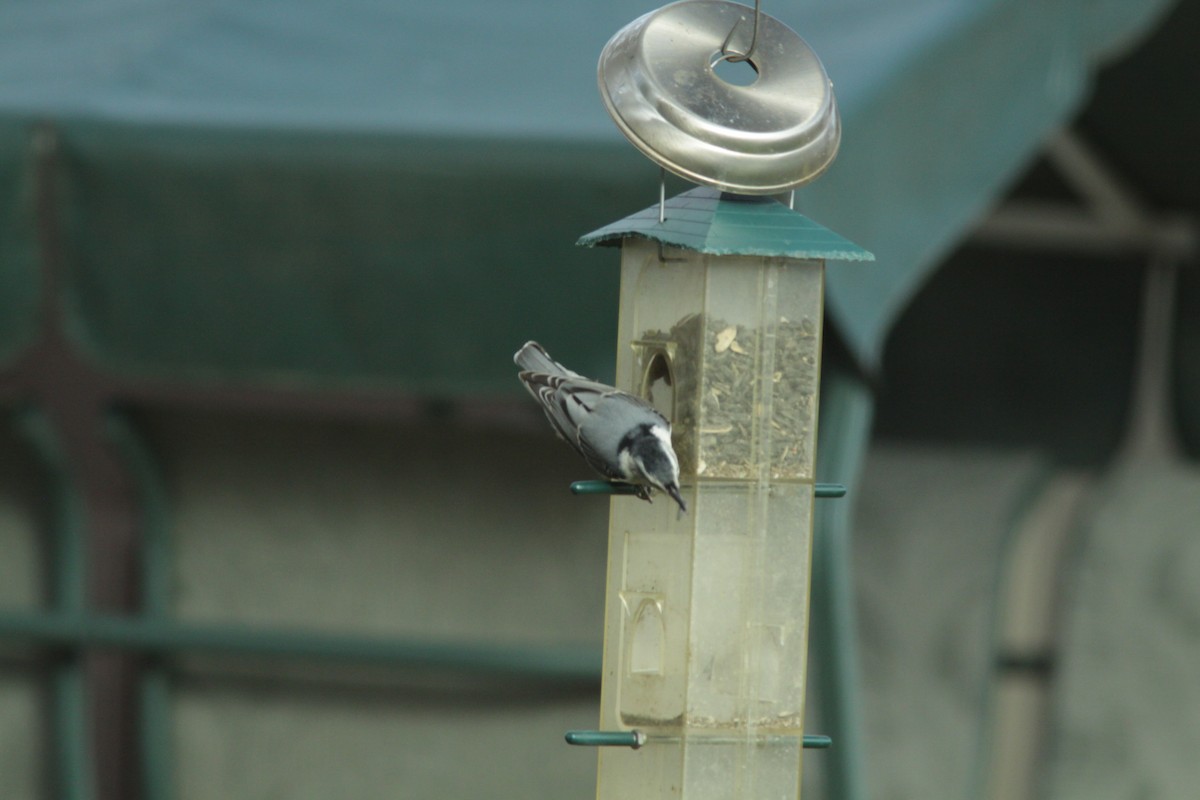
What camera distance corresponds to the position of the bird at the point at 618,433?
2156 millimetres

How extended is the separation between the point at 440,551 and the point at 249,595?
54cm

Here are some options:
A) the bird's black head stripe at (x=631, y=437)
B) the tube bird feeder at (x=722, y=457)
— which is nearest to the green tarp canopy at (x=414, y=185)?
the tube bird feeder at (x=722, y=457)

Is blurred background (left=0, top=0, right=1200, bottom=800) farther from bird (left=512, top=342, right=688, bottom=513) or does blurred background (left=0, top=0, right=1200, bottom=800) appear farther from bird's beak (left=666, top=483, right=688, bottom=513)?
bird's beak (left=666, top=483, right=688, bottom=513)

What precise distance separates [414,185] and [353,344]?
42 centimetres

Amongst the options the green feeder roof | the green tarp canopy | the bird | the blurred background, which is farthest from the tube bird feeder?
the green tarp canopy

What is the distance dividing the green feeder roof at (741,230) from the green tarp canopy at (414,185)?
63.6 inches

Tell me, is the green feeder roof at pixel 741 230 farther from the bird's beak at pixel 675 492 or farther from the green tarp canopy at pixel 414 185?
the green tarp canopy at pixel 414 185

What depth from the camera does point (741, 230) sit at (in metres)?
2.23

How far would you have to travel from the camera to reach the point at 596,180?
4.02 metres

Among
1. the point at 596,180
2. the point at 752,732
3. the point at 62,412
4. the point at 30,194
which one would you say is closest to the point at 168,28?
the point at 30,194

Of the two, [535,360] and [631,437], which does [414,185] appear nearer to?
[535,360]

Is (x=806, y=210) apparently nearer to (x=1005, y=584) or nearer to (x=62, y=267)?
(x=62, y=267)

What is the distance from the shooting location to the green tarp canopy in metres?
4.09

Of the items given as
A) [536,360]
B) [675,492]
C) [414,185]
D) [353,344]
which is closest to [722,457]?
[675,492]
